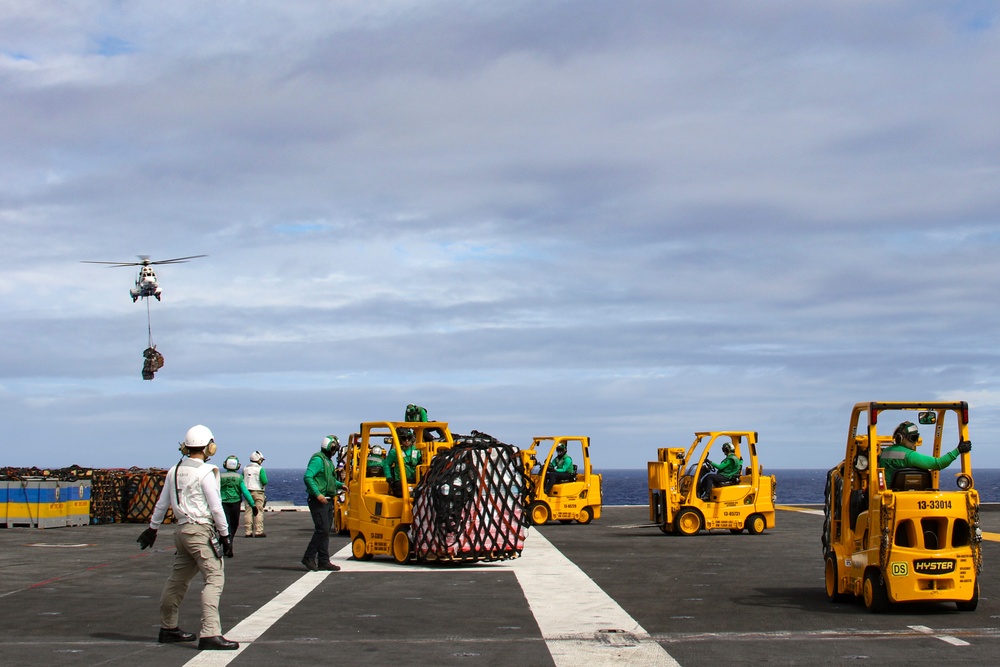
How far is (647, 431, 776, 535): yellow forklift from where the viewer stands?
2436 cm

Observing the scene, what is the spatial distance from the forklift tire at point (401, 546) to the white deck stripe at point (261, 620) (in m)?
1.64

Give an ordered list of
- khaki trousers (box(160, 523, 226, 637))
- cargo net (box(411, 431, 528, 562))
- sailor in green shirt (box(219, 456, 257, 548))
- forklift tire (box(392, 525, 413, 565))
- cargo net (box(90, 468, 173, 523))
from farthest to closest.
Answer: cargo net (box(90, 468, 173, 523)) → sailor in green shirt (box(219, 456, 257, 548)) → forklift tire (box(392, 525, 413, 565)) → cargo net (box(411, 431, 528, 562)) → khaki trousers (box(160, 523, 226, 637))

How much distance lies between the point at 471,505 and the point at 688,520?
30.5ft

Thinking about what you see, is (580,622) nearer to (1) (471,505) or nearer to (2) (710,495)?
(1) (471,505)

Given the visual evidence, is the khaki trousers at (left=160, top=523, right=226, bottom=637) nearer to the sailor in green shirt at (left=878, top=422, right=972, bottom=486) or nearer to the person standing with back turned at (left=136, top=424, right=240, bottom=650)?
the person standing with back turned at (left=136, top=424, right=240, bottom=650)

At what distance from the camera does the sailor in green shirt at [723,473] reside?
24516 mm

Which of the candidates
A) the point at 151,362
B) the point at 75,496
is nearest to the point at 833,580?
the point at 75,496

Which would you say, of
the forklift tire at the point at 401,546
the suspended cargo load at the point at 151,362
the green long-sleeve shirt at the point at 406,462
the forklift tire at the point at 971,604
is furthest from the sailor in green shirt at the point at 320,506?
the suspended cargo load at the point at 151,362

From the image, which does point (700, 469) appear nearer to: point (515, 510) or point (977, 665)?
point (515, 510)

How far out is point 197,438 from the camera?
32.4ft

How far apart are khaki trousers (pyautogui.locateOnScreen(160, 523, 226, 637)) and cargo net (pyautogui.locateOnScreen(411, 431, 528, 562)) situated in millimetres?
6551

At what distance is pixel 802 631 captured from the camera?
1004cm

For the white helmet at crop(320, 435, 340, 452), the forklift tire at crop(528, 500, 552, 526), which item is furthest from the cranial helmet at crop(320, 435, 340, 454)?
the forklift tire at crop(528, 500, 552, 526)

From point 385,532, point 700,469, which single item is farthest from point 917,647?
point 700,469
